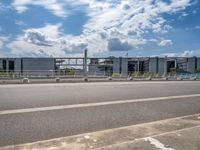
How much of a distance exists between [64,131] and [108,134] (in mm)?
1051

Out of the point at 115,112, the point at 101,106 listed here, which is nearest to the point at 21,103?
the point at 101,106

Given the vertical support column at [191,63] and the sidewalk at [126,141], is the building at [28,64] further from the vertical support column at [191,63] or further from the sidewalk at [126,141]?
the sidewalk at [126,141]

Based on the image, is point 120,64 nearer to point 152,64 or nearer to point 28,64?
point 152,64

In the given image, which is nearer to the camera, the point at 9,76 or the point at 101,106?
the point at 101,106

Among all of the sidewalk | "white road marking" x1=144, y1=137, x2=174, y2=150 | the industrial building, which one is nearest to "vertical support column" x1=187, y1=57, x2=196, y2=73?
the industrial building

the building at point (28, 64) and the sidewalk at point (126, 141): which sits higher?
the building at point (28, 64)

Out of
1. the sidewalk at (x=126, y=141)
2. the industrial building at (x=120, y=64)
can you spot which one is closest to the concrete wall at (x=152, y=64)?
the industrial building at (x=120, y=64)

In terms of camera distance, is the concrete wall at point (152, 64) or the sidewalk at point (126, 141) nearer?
the sidewalk at point (126, 141)

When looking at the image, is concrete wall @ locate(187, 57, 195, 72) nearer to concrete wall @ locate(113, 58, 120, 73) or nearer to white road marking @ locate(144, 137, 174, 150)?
concrete wall @ locate(113, 58, 120, 73)

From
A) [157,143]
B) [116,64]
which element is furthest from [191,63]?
[157,143]

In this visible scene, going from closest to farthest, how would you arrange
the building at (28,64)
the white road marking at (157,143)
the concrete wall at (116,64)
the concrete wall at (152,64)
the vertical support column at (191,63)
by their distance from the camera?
the white road marking at (157,143)
the building at (28,64)
the concrete wall at (116,64)
the concrete wall at (152,64)
the vertical support column at (191,63)

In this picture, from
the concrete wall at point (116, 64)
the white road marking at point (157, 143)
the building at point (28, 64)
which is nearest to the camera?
the white road marking at point (157, 143)

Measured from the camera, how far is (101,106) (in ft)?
29.1

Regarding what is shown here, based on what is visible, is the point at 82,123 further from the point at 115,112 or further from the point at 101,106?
the point at 101,106
